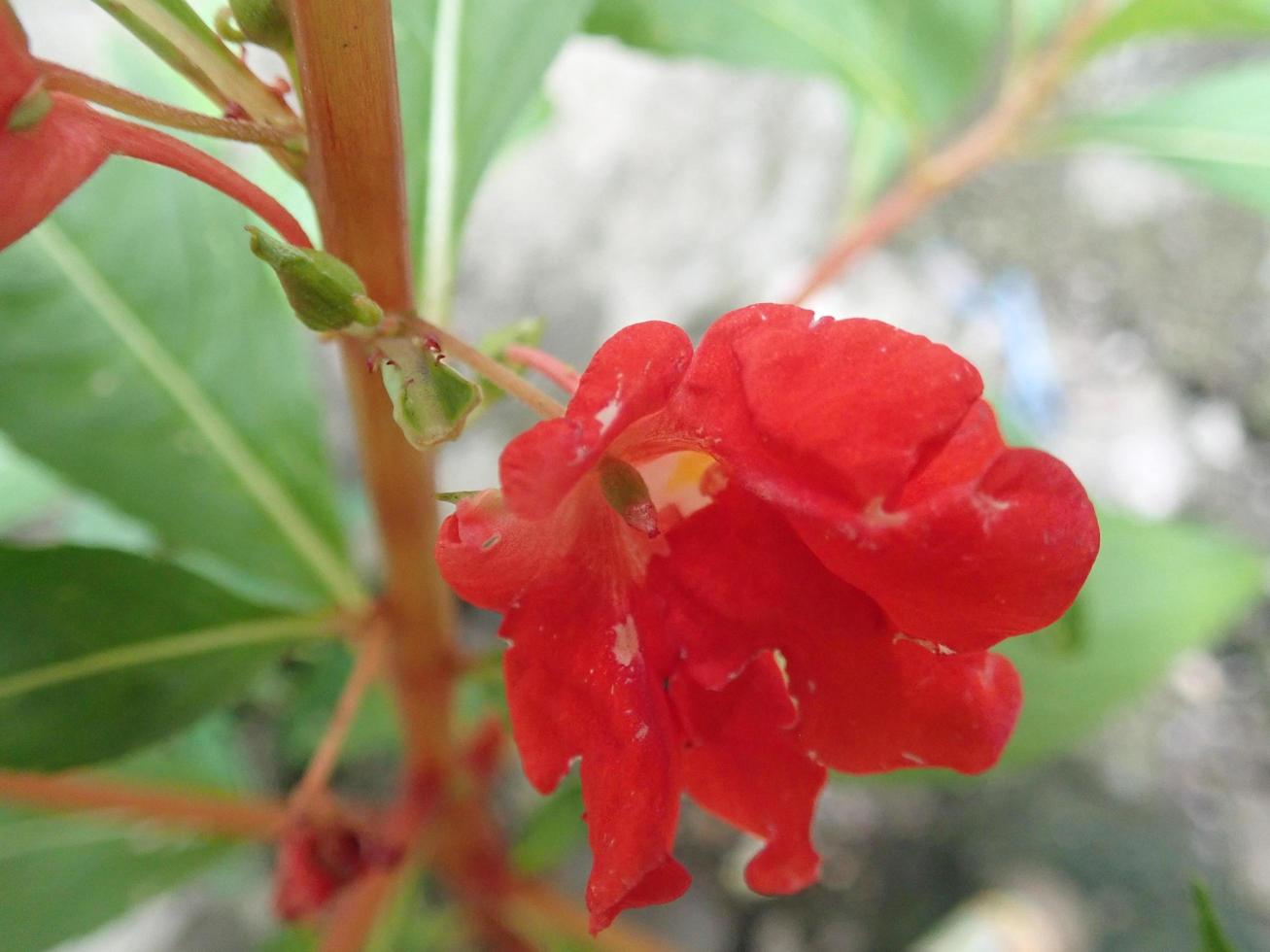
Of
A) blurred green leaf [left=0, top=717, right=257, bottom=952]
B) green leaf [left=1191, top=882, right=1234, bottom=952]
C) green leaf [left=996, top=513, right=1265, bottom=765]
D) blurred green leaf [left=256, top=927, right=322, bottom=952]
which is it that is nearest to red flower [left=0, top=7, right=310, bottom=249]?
green leaf [left=1191, top=882, right=1234, bottom=952]

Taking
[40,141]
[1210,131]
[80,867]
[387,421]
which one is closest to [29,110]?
[40,141]

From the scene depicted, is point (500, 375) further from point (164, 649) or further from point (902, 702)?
point (164, 649)

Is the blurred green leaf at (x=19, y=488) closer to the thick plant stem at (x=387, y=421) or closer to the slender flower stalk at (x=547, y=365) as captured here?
the thick plant stem at (x=387, y=421)

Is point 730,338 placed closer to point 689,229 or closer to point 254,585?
point 254,585

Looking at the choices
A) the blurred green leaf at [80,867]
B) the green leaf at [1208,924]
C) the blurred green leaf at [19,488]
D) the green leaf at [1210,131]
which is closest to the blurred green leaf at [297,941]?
the blurred green leaf at [80,867]

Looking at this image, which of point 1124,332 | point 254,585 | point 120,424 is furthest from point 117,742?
point 1124,332

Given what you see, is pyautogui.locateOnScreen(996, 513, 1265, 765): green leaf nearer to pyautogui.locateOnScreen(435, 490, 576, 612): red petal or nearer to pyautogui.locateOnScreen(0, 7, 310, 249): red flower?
pyautogui.locateOnScreen(435, 490, 576, 612): red petal
